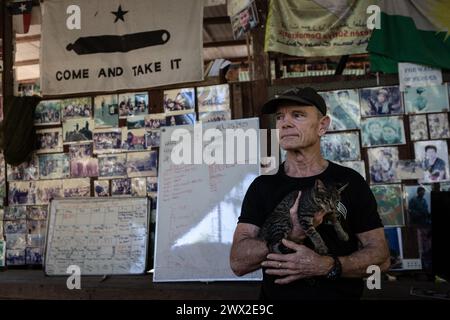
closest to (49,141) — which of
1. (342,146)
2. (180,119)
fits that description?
(180,119)

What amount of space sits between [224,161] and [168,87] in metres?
1.02

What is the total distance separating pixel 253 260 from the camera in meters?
1.92

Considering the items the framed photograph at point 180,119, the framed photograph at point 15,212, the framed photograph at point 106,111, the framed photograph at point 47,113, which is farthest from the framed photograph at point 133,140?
the framed photograph at point 15,212

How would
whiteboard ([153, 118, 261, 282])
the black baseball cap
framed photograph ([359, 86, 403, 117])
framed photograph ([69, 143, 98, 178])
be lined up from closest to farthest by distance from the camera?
the black baseball cap, whiteboard ([153, 118, 261, 282]), framed photograph ([359, 86, 403, 117]), framed photograph ([69, 143, 98, 178])

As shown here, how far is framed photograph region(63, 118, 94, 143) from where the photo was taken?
429cm

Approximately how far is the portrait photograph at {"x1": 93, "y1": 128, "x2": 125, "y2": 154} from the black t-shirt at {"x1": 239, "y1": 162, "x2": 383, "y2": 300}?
245 cm

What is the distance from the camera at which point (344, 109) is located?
150 inches

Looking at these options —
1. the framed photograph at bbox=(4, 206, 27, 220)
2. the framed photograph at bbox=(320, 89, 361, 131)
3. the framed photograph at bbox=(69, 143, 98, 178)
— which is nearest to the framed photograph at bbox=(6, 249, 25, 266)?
the framed photograph at bbox=(4, 206, 27, 220)

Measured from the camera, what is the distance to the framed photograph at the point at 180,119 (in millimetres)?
4094

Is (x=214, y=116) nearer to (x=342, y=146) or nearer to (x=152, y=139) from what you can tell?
(x=152, y=139)

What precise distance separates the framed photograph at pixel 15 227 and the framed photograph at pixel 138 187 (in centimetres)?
115

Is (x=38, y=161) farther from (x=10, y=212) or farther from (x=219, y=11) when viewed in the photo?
(x=219, y=11)

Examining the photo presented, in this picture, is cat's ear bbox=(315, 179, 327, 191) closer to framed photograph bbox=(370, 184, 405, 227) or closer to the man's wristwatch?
the man's wristwatch

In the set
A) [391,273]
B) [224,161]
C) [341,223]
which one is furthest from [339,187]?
[391,273]
